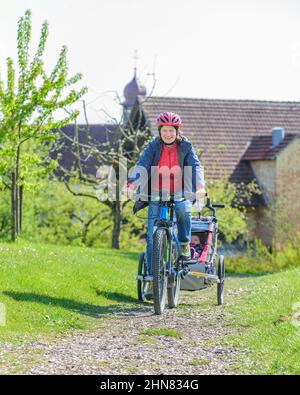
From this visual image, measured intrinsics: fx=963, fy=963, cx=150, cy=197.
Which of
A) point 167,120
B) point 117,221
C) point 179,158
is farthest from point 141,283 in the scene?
point 117,221

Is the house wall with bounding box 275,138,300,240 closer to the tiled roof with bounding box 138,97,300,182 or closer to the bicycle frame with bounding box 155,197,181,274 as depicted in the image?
the tiled roof with bounding box 138,97,300,182

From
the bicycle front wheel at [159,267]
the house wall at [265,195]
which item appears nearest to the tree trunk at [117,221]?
the house wall at [265,195]

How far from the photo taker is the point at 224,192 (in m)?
37.0

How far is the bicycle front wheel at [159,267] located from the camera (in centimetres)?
1120

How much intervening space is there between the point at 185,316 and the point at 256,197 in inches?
1411

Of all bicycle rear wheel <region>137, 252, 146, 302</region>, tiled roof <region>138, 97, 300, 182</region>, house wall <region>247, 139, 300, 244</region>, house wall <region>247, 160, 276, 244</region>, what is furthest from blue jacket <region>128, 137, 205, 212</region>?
house wall <region>247, 160, 276, 244</region>

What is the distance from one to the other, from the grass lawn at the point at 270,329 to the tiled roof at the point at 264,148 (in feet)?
102

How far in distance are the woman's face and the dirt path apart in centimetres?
214

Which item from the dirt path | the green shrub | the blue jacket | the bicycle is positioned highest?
the blue jacket

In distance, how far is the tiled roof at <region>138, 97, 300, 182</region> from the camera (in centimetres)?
4622

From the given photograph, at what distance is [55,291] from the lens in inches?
490

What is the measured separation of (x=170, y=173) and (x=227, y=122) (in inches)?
1474

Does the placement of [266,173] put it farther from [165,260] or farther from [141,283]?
[165,260]

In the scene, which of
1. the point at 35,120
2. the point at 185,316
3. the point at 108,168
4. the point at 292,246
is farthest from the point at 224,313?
the point at 108,168
